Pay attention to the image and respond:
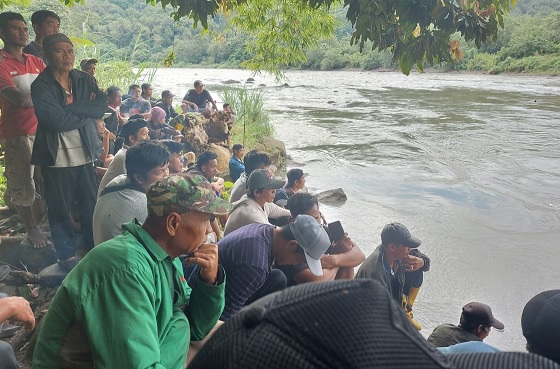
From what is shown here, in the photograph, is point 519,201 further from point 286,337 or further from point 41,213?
point 286,337

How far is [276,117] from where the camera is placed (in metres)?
17.9

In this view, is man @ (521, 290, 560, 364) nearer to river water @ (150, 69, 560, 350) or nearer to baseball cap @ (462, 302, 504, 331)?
baseball cap @ (462, 302, 504, 331)

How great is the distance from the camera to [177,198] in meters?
1.86

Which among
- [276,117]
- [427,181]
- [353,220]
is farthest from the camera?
[276,117]

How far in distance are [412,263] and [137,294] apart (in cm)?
270

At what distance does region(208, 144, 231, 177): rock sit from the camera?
294 inches

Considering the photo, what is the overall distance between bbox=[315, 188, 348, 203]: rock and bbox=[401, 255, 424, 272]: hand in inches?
173

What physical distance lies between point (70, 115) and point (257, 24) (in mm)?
4900

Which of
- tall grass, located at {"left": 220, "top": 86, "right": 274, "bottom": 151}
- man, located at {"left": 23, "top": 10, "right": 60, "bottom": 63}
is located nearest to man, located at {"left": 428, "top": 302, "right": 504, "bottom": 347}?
man, located at {"left": 23, "top": 10, "right": 60, "bottom": 63}

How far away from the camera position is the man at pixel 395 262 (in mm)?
3623

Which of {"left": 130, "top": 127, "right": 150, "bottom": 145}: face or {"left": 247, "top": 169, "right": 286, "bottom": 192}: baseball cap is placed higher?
{"left": 130, "top": 127, "right": 150, "bottom": 145}: face

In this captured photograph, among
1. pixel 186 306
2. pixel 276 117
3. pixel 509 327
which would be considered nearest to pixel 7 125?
pixel 186 306

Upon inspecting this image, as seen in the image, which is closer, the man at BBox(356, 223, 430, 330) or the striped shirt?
the striped shirt

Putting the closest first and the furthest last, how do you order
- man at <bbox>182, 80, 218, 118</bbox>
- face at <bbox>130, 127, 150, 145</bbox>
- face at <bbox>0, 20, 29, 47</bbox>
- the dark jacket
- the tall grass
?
the dark jacket, face at <bbox>0, 20, 29, 47</bbox>, face at <bbox>130, 127, 150, 145</bbox>, man at <bbox>182, 80, 218, 118</bbox>, the tall grass
